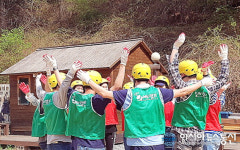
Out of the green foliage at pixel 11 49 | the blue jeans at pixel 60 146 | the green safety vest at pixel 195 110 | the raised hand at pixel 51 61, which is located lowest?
the blue jeans at pixel 60 146

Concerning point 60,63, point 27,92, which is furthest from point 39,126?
point 60,63

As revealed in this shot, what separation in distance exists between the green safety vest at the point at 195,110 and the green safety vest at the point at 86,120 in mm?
1183

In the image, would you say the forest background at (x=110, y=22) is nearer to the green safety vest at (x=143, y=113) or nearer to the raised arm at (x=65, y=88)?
the raised arm at (x=65, y=88)

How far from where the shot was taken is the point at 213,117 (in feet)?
19.3

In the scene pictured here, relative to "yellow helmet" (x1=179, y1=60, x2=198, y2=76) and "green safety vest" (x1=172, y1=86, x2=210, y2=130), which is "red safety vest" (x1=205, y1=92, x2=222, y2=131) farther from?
"yellow helmet" (x1=179, y1=60, x2=198, y2=76)

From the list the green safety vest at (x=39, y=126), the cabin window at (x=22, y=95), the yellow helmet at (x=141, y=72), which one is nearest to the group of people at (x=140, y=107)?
the yellow helmet at (x=141, y=72)

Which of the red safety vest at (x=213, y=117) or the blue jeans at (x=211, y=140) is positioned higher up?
the red safety vest at (x=213, y=117)

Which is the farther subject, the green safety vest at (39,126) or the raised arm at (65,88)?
the green safety vest at (39,126)

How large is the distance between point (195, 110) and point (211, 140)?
68 centimetres

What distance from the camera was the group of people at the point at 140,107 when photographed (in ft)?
16.0

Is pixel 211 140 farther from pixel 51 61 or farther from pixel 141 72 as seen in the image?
pixel 51 61

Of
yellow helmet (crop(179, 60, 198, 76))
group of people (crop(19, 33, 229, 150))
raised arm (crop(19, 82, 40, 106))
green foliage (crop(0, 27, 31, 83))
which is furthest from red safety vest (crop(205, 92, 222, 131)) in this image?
green foliage (crop(0, 27, 31, 83))

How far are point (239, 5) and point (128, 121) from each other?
18.1 metres

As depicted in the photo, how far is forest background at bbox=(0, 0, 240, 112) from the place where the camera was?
20766 mm
